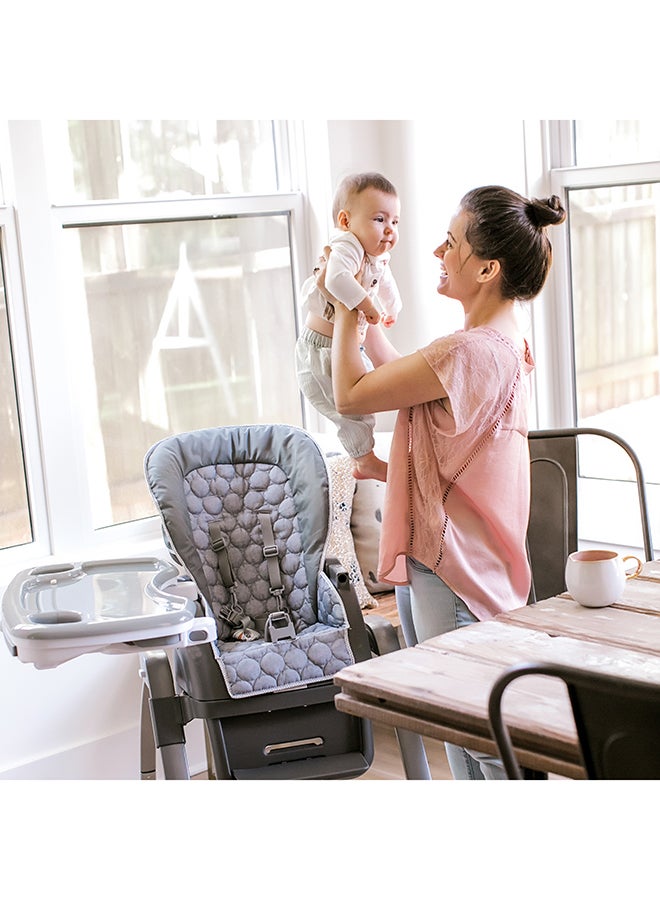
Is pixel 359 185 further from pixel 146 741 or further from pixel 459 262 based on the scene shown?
pixel 146 741

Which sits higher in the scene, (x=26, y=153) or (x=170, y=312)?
(x=26, y=153)

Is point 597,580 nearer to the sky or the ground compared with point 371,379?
nearer to the ground

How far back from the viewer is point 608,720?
3.35 feet

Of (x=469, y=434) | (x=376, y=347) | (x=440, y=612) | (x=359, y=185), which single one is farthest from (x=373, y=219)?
(x=440, y=612)

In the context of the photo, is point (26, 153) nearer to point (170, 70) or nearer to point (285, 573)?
point (285, 573)

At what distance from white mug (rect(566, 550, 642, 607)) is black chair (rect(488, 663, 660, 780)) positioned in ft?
2.34

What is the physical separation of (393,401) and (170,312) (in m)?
1.72

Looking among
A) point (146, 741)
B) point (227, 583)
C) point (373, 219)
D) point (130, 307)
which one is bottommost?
point (146, 741)

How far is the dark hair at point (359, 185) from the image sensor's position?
211 cm

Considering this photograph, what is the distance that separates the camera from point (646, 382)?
127 inches

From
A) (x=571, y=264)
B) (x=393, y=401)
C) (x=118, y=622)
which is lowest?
(x=118, y=622)

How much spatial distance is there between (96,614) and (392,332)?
2144 millimetres

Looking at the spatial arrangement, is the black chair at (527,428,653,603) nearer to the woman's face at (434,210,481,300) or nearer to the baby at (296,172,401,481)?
the baby at (296,172,401,481)
